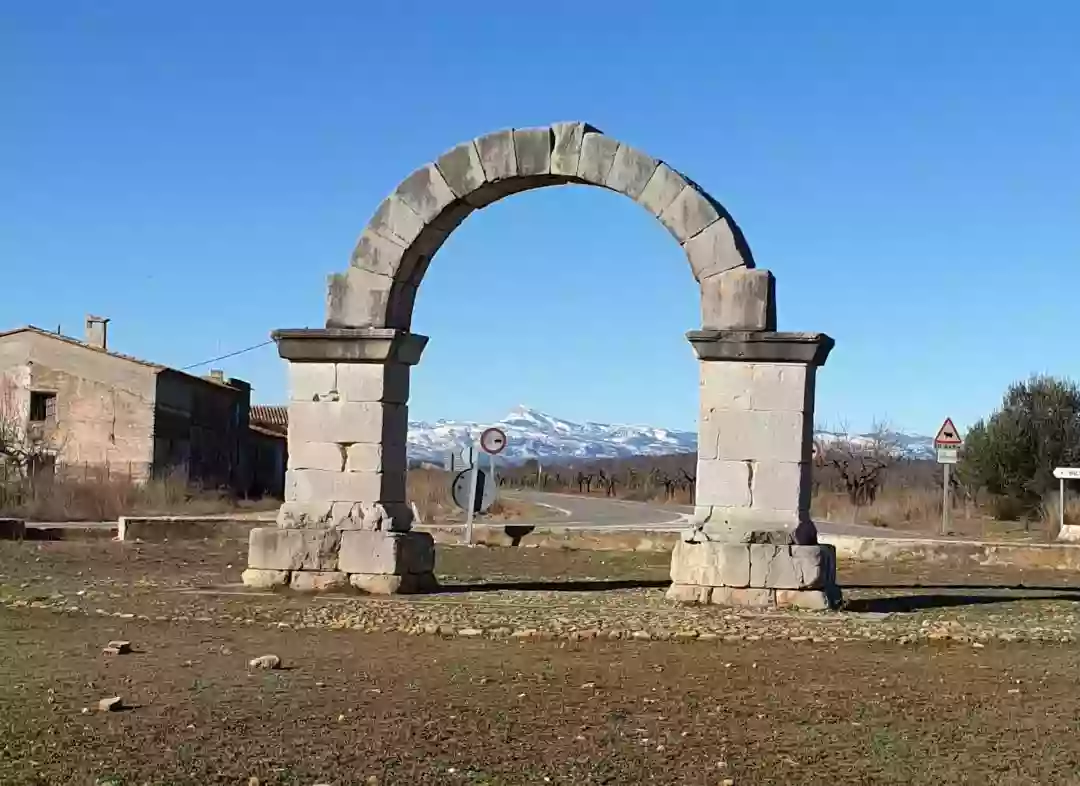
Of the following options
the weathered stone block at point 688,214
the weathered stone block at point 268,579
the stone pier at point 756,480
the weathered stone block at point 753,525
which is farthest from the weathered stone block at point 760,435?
the weathered stone block at point 268,579

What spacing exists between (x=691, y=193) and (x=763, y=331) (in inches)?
55.7

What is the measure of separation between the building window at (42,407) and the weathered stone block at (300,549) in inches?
1126

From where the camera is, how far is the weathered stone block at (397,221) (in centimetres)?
1322

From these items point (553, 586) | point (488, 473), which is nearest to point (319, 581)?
point (553, 586)

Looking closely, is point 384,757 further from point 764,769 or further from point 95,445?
point 95,445

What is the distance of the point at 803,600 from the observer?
1200 centimetres

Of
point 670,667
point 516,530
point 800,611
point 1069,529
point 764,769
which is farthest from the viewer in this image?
point 1069,529

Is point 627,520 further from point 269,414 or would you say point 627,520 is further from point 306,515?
point 269,414

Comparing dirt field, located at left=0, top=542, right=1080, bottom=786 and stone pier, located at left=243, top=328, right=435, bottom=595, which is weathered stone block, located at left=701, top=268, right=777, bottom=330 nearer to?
dirt field, located at left=0, top=542, right=1080, bottom=786

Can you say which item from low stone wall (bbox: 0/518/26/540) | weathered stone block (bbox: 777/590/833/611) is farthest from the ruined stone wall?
weathered stone block (bbox: 777/590/833/611)

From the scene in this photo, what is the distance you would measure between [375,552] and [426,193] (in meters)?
3.48

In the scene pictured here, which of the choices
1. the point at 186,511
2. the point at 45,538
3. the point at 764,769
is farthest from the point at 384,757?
the point at 186,511

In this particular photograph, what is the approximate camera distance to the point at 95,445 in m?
39.1

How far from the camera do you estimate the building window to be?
39531 millimetres
